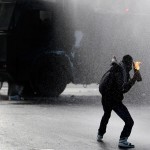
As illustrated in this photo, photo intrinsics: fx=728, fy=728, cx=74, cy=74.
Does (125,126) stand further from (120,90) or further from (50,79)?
(50,79)

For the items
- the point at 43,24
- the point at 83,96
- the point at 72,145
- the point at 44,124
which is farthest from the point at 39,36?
the point at 72,145

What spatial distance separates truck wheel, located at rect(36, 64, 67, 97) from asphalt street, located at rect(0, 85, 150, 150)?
0.98ft

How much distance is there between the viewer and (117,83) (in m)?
11.4

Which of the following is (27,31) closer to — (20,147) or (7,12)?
(7,12)

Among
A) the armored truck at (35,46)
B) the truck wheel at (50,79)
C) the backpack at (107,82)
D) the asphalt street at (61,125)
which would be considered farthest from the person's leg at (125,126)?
the truck wheel at (50,79)

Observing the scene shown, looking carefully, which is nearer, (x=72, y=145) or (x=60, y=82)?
(x=72, y=145)

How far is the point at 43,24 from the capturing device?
2100cm

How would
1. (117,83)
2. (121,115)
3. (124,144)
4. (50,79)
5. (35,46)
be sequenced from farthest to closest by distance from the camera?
(50,79) → (35,46) → (121,115) → (117,83) → (124,144)

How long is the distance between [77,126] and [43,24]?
7.36 meters

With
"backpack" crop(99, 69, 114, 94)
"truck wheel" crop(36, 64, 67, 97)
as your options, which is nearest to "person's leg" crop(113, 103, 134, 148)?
"backpack" crop(99, 69, 114, 94)

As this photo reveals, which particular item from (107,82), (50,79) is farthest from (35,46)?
(107,82)

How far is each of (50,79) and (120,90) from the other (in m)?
9.68

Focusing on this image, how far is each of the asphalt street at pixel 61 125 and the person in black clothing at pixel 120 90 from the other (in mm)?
288

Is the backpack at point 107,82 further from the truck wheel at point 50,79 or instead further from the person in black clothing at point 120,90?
the truck wheel at point 50,79
